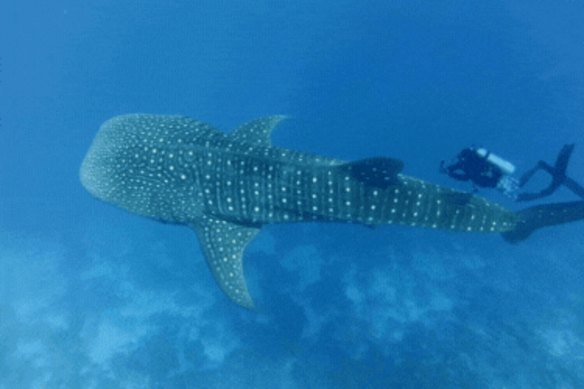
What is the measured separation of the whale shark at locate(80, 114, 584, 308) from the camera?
5.89 m

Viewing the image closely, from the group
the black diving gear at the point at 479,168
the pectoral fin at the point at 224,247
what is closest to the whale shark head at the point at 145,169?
the pectoral fin at the point at 224,247

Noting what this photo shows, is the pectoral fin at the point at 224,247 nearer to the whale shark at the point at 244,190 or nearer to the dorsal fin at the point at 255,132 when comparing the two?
the whale shark at the point at 244,190

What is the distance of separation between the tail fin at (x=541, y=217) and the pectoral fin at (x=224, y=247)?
4.44 metres

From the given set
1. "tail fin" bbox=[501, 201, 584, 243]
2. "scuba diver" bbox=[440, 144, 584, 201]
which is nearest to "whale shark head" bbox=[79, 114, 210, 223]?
"tail fin" bbox=[501, 201, 584, 243]

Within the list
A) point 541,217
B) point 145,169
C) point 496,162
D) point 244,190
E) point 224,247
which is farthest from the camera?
point 496,162

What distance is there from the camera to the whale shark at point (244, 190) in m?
5.89

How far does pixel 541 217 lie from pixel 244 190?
5.00 m

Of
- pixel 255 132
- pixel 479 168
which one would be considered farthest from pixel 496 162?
pixel 255 132

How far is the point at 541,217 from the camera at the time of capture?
22.9 feet

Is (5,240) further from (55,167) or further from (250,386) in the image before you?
(250,386)

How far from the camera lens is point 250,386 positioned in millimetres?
12164

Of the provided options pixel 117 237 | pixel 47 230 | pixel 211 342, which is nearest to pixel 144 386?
pixel 211 342

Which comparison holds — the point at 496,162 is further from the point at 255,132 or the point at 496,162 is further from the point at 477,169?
the point at 255,132

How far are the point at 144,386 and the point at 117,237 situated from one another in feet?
28.0
